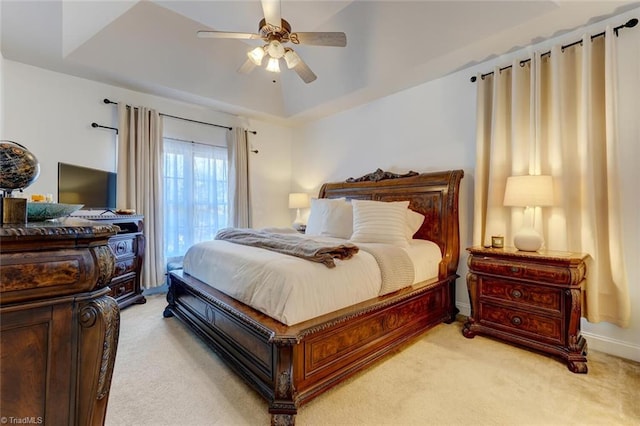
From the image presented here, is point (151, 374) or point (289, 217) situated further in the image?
point (289, 217)

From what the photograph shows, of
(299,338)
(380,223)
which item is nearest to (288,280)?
(299,338)

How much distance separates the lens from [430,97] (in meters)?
3.50

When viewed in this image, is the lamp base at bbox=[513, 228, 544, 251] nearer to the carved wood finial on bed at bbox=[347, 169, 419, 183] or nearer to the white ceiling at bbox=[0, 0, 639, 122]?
the carved wood finial on bed at bbox=[347, 169, 419, 183]

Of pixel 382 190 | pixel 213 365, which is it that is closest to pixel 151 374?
pixel 213 365

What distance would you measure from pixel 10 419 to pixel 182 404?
1195mm

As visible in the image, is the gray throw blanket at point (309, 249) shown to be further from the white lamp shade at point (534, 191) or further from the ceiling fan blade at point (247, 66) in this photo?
the ceiling fan blade at point (247, 66)

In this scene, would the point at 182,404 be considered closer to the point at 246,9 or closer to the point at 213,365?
the point at 213,365

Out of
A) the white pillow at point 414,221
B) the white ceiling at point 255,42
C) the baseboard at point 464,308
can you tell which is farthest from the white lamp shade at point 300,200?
the baseboard at point 464,308

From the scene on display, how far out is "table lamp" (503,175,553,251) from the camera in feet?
7.70

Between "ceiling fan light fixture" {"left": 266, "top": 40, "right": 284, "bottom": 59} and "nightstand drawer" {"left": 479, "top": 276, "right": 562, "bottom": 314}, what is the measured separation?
2.64 meters

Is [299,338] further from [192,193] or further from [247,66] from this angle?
[192,193]

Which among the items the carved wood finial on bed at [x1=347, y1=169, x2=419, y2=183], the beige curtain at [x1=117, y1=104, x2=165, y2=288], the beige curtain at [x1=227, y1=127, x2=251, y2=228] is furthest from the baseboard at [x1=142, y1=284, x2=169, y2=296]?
the carved wood finial on bed at [x1=347, y1=169, x2=419, y2=183]

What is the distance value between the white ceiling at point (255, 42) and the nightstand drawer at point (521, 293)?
7.12ft

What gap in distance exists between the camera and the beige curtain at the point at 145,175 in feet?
11.9
